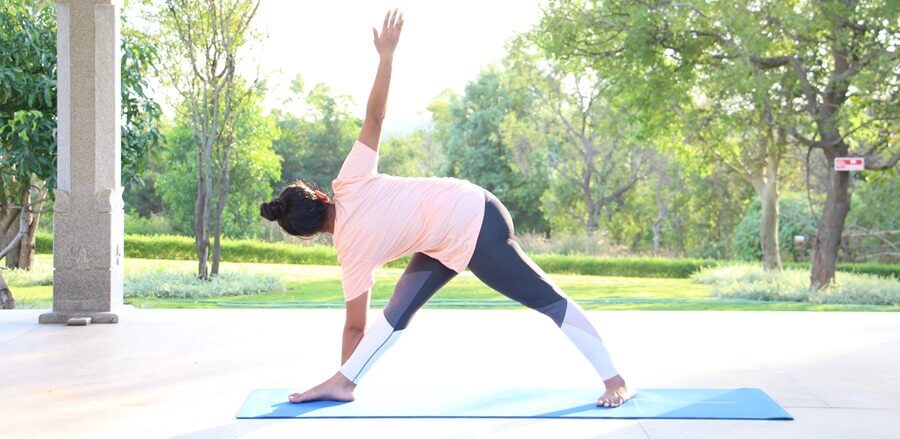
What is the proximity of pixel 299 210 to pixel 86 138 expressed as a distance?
9.24 ft

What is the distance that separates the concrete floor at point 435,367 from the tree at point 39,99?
224cm

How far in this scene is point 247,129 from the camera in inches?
521

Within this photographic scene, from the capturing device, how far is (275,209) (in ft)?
10.6

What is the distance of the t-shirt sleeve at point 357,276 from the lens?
3.20 meters

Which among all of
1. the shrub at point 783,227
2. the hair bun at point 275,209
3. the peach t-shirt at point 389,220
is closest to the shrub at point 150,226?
the shrub at point 783,227

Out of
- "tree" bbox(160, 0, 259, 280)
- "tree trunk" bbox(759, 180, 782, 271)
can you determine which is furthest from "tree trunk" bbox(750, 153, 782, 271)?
"tree" bbox(160, 0, 259, 280)

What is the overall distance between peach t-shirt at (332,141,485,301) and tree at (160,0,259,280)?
605 cm

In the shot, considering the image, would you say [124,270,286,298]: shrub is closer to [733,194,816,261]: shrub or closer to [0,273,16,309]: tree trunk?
[0,273,16,309]: tree trunk

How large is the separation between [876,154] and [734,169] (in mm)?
1996

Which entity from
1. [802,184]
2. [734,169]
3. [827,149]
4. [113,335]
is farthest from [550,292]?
[802,184]

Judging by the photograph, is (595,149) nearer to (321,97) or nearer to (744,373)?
(321,97)

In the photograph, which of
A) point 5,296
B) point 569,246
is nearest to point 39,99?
point 5,296

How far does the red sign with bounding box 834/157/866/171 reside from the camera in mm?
9570

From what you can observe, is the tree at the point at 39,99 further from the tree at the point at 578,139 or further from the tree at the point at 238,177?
the tree at the point at 578,139
